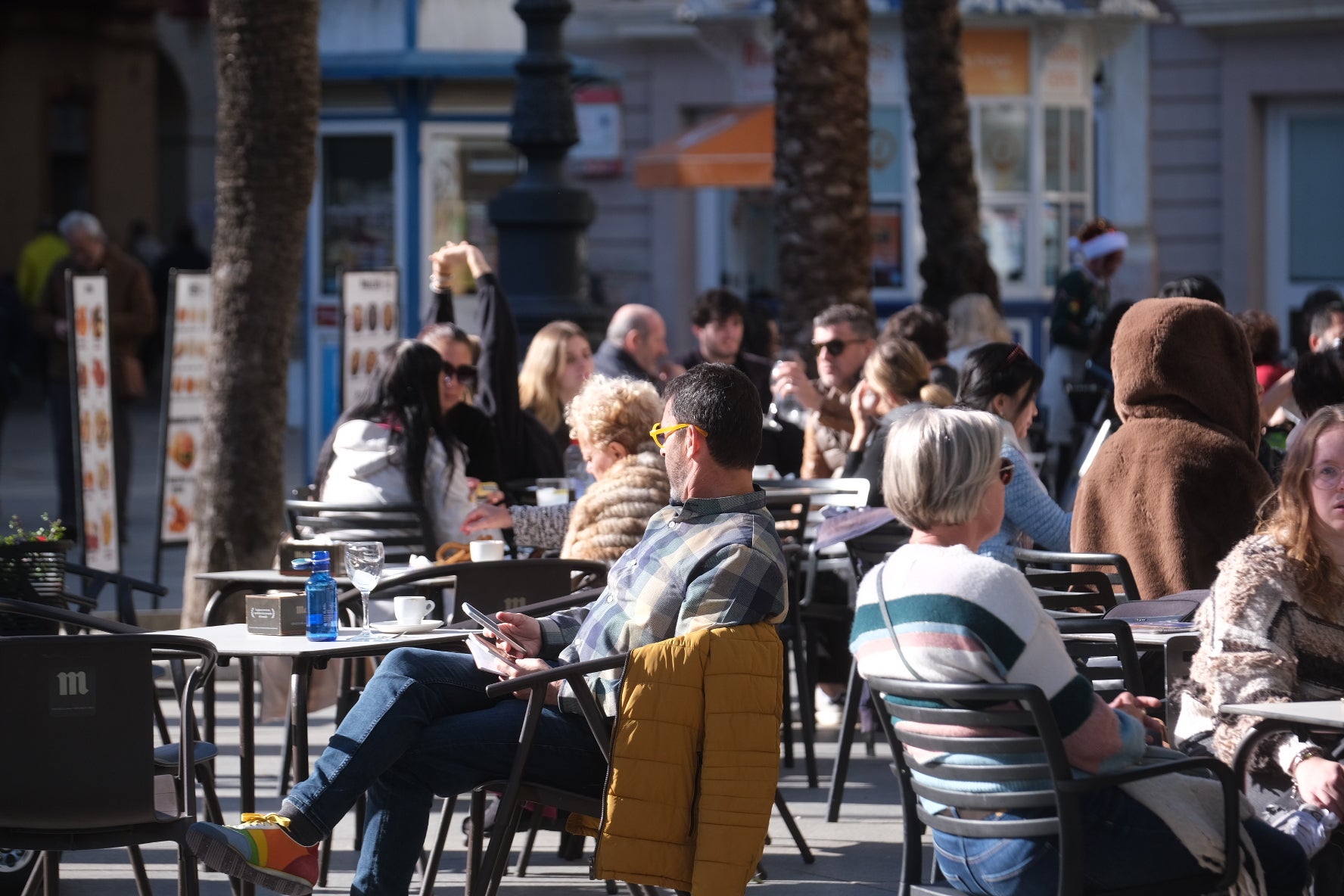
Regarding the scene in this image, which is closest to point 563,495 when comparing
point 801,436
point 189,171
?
point 801,436

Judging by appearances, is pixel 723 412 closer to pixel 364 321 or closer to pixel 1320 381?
pixel 1320 381

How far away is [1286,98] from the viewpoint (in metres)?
23.3

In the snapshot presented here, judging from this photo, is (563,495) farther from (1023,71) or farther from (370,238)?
(1023,71)

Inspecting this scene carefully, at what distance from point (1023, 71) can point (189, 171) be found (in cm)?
1622

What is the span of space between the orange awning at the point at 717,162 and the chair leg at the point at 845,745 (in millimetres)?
11489

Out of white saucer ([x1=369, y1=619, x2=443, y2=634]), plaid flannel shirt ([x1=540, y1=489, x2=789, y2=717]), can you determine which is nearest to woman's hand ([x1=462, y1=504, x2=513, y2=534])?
white saucer ([x1=369, y1=619, x2=443, y2=634])

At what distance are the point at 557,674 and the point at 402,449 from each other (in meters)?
2.68

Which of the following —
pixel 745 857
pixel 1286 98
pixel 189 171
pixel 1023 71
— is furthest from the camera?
pixel 189 171

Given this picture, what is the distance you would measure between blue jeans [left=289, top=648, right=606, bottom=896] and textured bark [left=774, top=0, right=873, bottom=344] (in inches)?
279

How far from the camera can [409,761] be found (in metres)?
4.51

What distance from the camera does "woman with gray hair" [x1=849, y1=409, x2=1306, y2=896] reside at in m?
3.64

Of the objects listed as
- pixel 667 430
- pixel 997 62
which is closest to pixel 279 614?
pixel 667 430

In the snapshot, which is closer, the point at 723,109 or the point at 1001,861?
the point at 1001,861

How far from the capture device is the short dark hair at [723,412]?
173 inches
